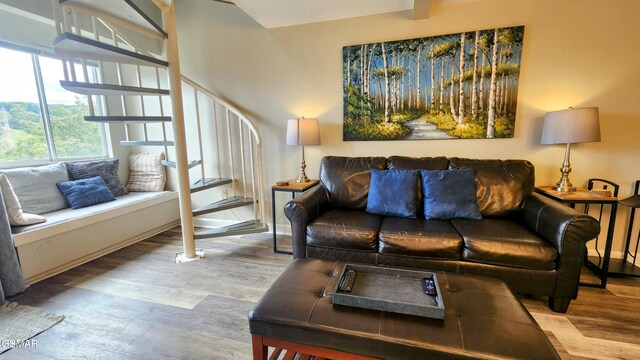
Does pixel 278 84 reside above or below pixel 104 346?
above

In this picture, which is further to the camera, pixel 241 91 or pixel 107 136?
pixel 107 136

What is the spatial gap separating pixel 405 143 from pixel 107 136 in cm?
378

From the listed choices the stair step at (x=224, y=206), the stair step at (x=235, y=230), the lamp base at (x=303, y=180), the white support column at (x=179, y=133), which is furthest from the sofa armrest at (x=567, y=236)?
the white support column at (x=179, y=133)

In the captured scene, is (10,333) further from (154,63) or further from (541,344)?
(541,344)

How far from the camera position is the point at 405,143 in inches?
113

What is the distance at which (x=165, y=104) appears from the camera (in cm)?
352

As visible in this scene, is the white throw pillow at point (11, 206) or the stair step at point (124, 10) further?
the white throw pillow at point (11, 206)

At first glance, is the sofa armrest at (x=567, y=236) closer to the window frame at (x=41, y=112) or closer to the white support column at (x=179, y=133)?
the white support column at (x=179, y=133)

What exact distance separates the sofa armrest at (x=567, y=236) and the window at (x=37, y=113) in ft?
15.4

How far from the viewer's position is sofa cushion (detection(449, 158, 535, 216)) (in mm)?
2277

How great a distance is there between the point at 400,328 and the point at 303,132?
208cm

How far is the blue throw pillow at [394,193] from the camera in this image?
233 cm

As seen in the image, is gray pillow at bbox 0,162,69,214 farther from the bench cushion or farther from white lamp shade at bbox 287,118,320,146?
white lamp shade at bbox 287,118,320,146

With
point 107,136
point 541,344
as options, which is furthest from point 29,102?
point 541,344
